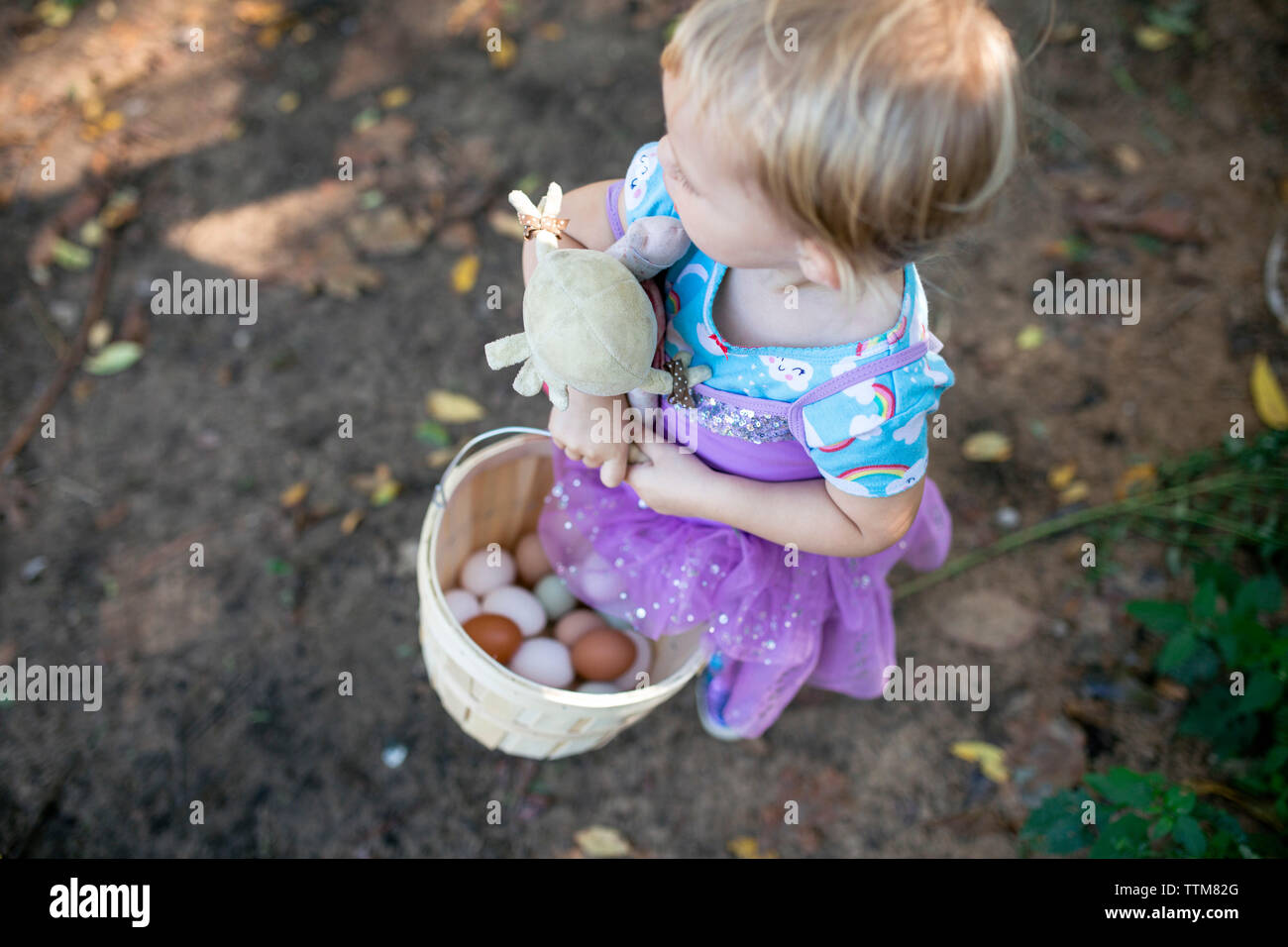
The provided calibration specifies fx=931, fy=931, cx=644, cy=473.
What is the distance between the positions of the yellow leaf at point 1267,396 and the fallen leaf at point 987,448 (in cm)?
63

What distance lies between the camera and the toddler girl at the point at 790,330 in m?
0.88

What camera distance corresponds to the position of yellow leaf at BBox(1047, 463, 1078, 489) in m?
2.23

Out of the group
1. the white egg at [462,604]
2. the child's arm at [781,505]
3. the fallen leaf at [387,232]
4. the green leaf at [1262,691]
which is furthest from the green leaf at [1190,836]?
the fallen leaf at [387,232]

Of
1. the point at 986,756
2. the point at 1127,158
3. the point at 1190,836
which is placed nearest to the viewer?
the point at 1190,836

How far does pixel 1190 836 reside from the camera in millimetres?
1361

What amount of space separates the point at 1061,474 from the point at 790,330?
1.37 meters

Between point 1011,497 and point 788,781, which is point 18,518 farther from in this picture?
point 1011,497

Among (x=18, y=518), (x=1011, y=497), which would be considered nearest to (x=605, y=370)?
(x=1011, y=497)

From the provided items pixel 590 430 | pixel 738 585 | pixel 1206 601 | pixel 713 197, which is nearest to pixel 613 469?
pixel 590 430

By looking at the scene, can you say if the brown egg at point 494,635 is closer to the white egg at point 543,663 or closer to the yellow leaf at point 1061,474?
the white egg at point 543,663

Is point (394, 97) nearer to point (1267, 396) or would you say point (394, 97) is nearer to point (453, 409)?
point (453, 409)

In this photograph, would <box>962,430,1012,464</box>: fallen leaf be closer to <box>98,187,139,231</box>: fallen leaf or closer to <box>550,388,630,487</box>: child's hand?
<box>550,388,630,487</box>: child's hand

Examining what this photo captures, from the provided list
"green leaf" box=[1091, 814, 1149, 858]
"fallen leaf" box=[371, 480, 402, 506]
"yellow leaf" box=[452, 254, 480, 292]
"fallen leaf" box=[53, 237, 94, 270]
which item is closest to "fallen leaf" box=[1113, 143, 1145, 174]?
"yellow leaf" box=[452, 254, 480, 292]
